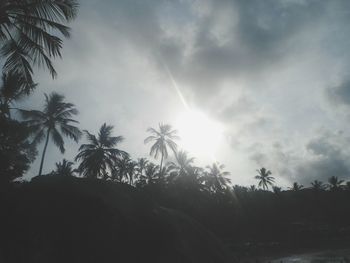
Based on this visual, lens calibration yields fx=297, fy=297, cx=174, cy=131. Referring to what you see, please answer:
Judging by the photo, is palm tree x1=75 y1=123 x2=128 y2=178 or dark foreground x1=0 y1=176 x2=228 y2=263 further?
palm tree x1=75 y1=123 x2=128 y2=178

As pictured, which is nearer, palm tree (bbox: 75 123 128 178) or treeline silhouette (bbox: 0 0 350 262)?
treeline silhouette (bbox: 0 0 350 262)

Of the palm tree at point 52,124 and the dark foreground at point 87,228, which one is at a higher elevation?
the palm tree at point 52,124

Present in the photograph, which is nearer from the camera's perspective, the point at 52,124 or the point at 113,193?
the point at 113,193

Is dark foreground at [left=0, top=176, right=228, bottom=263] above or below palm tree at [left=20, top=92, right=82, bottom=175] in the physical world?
below

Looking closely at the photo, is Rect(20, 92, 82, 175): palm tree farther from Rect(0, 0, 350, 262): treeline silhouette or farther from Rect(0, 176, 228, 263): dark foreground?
Rect(0, 176, 228, 263): dark foreground

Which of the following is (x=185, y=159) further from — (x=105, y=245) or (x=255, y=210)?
(x=105, y=245)

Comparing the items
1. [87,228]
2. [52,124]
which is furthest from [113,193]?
[52,124]

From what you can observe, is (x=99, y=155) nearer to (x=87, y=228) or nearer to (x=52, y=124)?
(x=52, y=124)

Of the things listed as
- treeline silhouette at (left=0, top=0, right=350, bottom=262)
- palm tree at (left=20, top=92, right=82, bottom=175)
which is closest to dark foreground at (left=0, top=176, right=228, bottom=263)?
treeline silhouette at (left=0, top=0, right=350, bottom=262)

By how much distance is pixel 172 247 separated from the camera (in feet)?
24.7

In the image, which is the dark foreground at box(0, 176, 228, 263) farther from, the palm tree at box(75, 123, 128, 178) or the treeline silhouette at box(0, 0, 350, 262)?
the palm tree at box(75, 123, 128, 178)

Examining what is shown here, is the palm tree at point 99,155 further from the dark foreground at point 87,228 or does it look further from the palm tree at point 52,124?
the dark foreground at point 87,228

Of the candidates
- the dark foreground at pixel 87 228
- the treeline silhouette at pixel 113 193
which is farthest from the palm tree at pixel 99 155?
the dark foreground at pixel 87 228

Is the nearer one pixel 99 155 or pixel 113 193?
Answer: pixel 113 193
